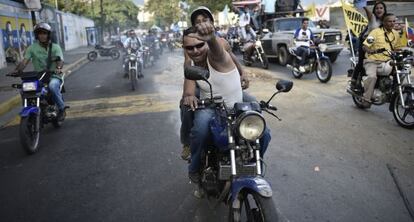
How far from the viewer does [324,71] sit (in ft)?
36.1

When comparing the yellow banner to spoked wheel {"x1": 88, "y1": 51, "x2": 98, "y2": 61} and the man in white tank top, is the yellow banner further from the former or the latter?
spoked wheel {"x1": 88, "y1": 51, "x2": 98, "y2": 61}

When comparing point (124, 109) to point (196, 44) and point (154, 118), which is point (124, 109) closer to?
point (154, 118)

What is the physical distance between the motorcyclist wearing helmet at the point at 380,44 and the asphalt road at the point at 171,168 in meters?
0.74

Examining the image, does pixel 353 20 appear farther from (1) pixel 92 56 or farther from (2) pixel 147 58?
(1) pixel 92 56

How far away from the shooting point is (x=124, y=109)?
8531mm

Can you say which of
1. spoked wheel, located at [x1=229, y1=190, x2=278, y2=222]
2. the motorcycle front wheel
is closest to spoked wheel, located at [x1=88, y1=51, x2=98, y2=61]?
the motorcycle front wheel

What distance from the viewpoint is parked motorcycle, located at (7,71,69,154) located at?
567cm

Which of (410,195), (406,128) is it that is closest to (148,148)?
(410,195)

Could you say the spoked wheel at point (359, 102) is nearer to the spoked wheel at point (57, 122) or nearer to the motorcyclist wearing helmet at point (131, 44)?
the spoked wheel at point (57, 122)

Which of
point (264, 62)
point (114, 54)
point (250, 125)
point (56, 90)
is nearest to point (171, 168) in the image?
point (250, 125)

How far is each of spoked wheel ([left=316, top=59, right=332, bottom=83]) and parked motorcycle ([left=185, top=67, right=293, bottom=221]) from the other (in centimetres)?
796

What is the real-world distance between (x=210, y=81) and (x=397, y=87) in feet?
14.0

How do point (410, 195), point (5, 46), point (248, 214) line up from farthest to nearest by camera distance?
point (5, 46) → point (410, 195) → point (248, 214)

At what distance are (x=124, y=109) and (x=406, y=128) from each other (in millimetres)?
5358
